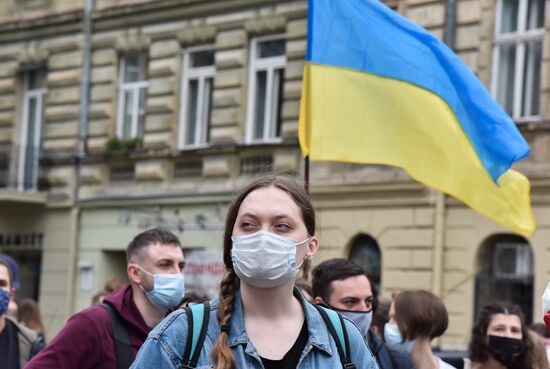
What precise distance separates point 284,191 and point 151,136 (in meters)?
17.8

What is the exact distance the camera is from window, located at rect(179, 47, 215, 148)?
21.0m

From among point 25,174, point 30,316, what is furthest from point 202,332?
point 25,174

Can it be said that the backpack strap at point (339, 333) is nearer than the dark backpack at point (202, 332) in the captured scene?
No

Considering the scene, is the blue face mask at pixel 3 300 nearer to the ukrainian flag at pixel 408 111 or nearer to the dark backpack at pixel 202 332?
the ukrainian flag at pixel 408 111

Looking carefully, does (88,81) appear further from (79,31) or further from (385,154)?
(385,154)

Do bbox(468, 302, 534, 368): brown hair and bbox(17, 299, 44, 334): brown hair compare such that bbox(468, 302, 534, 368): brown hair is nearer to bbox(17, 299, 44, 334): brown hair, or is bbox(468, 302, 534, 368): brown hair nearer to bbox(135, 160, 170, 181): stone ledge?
bbox(17, 299, 44, 334): brown hair

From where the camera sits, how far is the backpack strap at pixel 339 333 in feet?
12.4

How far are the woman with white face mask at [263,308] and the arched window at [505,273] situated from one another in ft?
41.3

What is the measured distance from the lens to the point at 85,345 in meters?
5.77

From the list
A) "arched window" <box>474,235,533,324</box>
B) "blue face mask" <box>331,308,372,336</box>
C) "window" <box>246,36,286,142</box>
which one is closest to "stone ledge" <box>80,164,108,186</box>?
"window" <box>246,36,286,142</box>

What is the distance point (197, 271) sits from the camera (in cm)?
1978

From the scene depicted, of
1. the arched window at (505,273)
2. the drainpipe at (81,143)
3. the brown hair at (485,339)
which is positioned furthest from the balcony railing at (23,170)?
the brown hair at (485,339)

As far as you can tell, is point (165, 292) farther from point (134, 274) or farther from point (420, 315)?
point (420, 315)

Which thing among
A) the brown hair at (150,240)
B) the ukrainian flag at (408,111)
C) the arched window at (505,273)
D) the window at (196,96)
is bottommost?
the arched window at (505,273)
